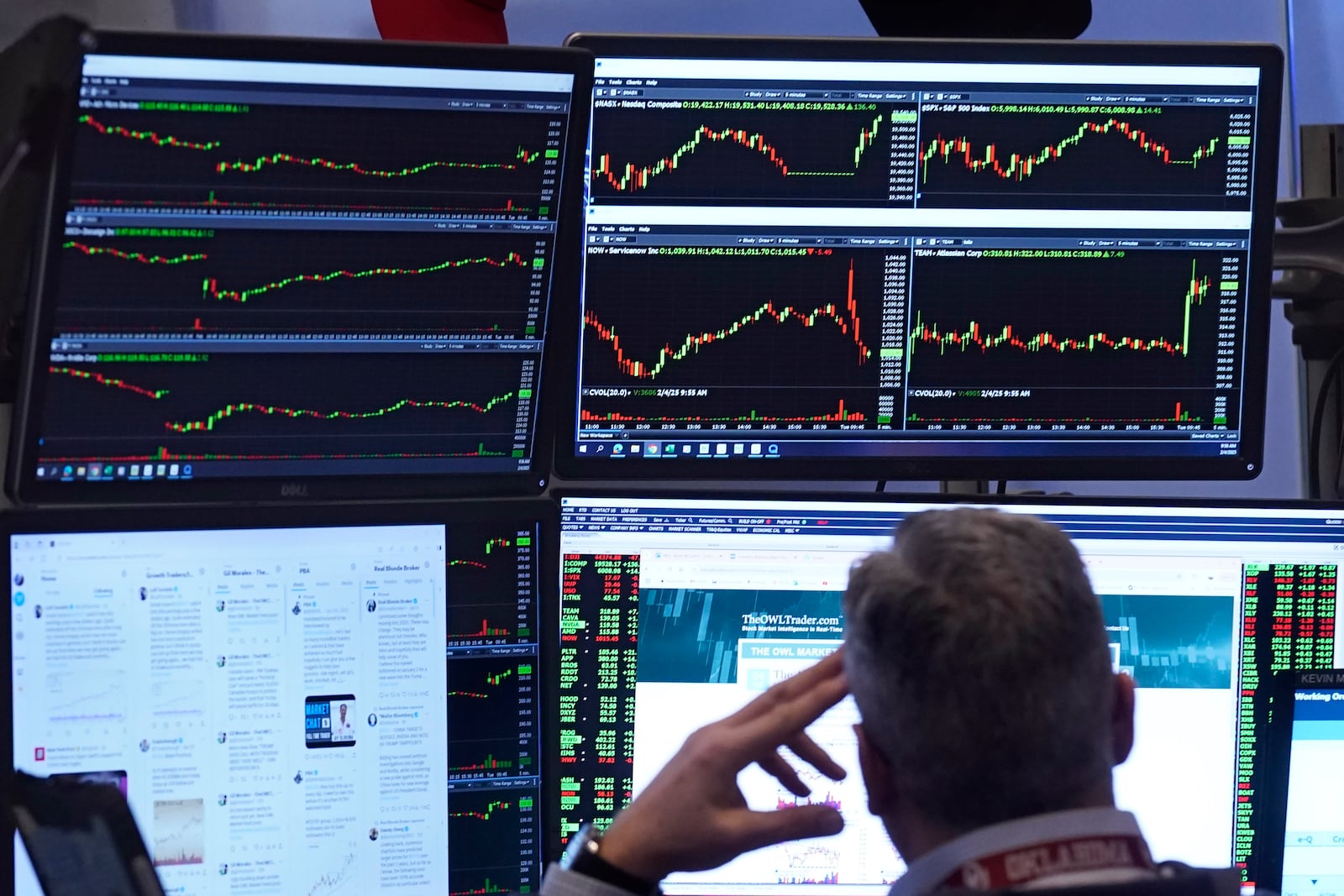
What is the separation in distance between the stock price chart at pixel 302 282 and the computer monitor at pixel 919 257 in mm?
98

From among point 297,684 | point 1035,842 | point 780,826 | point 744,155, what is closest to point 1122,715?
point 1035,842

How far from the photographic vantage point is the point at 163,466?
4.65ft

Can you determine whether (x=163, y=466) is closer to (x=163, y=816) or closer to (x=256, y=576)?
(x=256, y=576)

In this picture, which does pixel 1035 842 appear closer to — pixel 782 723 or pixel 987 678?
pixel 987 678

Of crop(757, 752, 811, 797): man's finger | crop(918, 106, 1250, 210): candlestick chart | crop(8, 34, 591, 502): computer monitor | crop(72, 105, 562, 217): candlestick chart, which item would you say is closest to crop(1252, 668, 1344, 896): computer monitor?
crop(918, 106, 1250, 210): candlestick chart

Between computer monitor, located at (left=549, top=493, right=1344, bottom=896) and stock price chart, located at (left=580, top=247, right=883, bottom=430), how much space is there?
0.34 ft

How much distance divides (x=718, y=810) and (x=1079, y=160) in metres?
0.87

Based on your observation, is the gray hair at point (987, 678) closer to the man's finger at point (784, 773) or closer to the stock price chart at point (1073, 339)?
the man's finger at point (784, 773)

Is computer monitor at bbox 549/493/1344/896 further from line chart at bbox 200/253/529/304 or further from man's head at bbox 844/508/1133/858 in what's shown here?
man's head at bbox 844/508/1133/858

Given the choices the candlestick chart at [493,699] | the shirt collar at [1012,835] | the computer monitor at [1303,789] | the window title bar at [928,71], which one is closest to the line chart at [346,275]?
the window title bar at [928,71]

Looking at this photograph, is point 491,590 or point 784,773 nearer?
point 784,773

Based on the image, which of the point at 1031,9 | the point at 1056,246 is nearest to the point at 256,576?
the point at 1056,246

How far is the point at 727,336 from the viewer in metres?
1.51

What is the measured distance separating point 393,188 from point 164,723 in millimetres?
619
